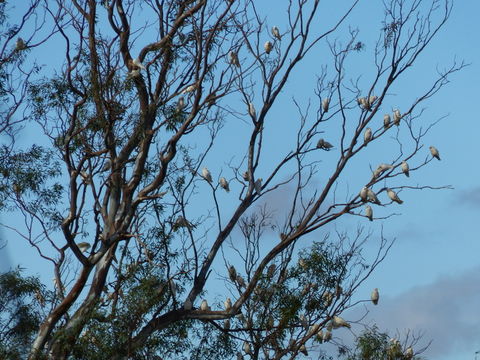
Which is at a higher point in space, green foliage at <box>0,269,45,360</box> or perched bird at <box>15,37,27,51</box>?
perched bird at <box>15,37,27,51</box>

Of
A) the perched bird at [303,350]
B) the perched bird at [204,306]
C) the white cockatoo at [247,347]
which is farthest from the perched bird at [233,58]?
the perched bird at [303,350]

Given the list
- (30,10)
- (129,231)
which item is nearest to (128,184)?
(129,231)

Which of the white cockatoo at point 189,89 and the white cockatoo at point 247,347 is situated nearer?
the white cockatoo at point 247,347

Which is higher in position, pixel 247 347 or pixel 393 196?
pixel 393 196

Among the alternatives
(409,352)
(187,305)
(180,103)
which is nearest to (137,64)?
(180,103)

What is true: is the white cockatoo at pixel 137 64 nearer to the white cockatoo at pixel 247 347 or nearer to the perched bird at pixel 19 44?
the perched bird at pixel 19 44

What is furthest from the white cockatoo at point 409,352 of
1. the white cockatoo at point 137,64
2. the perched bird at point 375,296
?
the white cockatoo at point 137,64

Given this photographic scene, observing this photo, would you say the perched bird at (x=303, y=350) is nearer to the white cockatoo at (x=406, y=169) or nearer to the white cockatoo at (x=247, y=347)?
the white cockatoo at (x=247, y=347)

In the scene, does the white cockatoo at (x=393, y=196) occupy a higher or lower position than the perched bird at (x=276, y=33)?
lower

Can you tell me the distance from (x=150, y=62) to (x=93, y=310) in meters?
3.53

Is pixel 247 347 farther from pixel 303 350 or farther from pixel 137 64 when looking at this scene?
pixel 137 64

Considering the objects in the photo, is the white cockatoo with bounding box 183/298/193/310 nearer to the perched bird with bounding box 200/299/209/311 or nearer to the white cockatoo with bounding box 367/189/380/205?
the perched bird with bounding box 200/299/209/311

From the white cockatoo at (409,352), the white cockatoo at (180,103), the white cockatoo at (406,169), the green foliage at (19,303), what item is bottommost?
the green foliage at (19,303)

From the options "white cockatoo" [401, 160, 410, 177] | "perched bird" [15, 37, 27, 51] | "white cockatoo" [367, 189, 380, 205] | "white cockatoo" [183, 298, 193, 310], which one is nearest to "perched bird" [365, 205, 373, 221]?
"white cockatoo" [367, 189, 380, 205]
